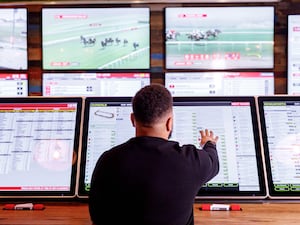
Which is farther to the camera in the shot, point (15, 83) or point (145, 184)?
point (15, 83)

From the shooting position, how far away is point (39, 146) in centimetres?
195

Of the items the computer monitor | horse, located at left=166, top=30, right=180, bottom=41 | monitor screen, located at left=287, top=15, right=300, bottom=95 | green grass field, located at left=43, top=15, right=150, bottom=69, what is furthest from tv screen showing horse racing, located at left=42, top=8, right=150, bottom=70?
the computer monitor

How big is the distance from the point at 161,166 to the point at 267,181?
25.0 inches

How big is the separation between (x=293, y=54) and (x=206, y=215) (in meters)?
2.27

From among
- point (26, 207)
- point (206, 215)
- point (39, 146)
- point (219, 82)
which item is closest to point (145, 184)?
point (206, 215)

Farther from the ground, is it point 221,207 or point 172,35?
point 172,35

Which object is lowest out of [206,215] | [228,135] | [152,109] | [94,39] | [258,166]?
[206,215]

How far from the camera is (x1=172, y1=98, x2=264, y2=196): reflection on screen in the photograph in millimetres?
1840

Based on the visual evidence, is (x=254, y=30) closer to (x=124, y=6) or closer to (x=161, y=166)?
(x=124, y=6)

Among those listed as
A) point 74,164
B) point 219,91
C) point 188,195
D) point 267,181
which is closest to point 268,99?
point 267,181

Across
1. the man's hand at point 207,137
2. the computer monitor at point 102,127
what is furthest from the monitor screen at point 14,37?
the man's hand at point 207,137

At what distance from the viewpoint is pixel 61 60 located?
143 inches

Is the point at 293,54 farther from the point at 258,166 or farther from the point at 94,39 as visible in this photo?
the point at 258,166

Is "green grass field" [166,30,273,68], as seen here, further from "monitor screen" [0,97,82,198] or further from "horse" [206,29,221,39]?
"monitor screen" [0,97,82,198]
